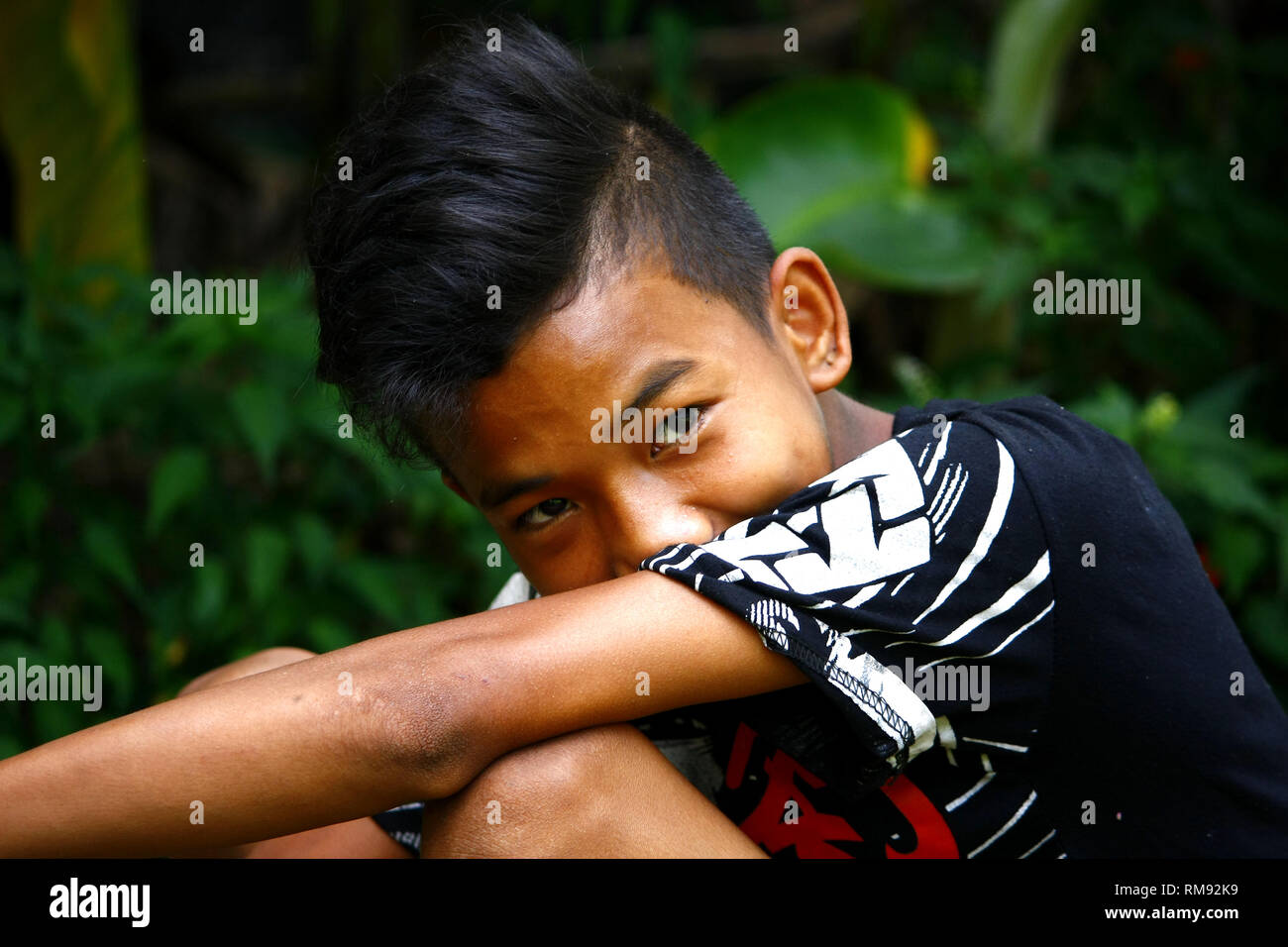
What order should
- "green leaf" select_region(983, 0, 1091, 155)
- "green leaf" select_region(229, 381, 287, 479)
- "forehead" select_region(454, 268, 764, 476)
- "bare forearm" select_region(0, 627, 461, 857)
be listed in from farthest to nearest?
1. "green leaf" select_region(983, 0, 1091, 155)
2. "green leaf" select_region(229, 381, 287, 479)
3. "forehead" select_region(454, 268, 764, 476)
4. "bare forearm" select_region(0, 627, 461, 857)

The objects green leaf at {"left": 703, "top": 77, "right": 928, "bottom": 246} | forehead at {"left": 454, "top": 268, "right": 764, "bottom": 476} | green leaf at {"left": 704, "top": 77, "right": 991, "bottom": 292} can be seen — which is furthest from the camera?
green leaf at {"left": 703, "top": 77, "right": 928, "bottom": 246}

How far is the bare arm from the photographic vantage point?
3.70 feet

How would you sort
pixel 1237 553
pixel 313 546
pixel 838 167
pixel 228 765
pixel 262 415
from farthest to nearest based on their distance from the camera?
pixel 838 167 → pixel 1237 553 → pixel 313 546 → pixel 262 415 → pixel 228 765


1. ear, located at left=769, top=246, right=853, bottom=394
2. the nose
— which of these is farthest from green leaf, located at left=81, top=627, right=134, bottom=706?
ear, located at left=769, top=246, right=853, bottom=394

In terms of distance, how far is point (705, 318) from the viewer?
4.44ft

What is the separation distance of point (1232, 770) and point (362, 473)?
1751 millimetres

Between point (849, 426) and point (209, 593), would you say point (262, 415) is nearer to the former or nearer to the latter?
point (209, 593)

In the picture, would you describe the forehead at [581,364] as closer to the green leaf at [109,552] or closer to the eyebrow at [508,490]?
the eyebrow at [508,490]

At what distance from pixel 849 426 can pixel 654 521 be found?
368mm

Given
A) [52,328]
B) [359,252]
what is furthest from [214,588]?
[359,252]

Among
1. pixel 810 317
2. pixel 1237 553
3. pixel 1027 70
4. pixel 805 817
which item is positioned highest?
pixel 1027 70

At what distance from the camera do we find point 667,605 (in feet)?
3.83

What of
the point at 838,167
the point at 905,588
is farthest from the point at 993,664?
the point at 838,167

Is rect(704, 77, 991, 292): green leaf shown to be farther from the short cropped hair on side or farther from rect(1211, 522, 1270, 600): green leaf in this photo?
the short cropped hair on side
